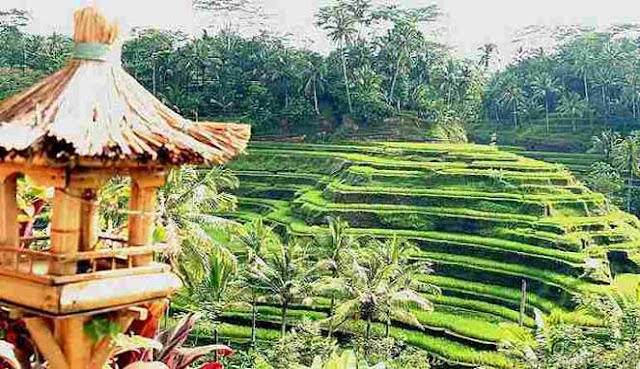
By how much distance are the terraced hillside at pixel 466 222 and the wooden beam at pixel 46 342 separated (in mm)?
14368

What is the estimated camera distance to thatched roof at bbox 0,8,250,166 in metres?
3.39

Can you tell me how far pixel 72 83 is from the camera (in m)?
3.74

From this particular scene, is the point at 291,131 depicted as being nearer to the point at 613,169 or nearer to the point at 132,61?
the point at 132,61

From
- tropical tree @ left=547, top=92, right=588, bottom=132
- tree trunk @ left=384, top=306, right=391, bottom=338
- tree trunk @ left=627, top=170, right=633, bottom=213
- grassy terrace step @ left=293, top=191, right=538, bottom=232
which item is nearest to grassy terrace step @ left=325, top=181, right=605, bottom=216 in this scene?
grassy terrace step @ left=293, top=191, right=538, bottom=232

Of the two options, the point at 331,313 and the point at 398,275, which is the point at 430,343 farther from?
the point at 331,313

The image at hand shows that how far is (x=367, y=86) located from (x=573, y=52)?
17.4 metres

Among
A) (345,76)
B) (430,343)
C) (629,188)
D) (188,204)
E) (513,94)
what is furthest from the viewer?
(513,94)

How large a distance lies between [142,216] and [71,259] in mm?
528

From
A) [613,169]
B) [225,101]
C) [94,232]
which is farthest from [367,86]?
[94,232]

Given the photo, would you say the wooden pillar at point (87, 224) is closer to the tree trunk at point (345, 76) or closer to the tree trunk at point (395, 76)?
the tree trunk at point (345, 76)

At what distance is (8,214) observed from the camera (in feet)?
12.9

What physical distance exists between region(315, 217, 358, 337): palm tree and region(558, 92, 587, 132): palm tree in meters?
26.8

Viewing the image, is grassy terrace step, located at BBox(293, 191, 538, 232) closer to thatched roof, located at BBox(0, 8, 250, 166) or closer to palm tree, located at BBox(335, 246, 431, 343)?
palm tree, located at BBox(335, 246, 431, 343)

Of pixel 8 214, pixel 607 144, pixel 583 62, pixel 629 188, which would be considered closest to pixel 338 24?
pixel 607 144
